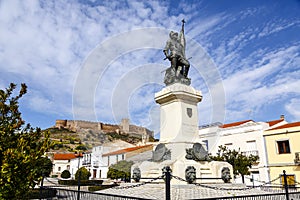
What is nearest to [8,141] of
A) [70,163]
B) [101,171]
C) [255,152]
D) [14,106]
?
[14,106]

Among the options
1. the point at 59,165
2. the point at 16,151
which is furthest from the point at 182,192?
Answer: the point at 59,165

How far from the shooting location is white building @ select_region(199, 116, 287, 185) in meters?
23.5

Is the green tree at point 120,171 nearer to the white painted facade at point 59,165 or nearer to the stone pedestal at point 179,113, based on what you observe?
the stone pedestal at point 179,113

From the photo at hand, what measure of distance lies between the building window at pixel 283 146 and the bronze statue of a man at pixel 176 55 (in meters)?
14.8

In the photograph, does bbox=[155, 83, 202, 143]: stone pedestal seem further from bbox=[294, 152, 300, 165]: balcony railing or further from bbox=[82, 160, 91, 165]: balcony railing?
bbox=[82, 160, 91, 165]: balcony railing

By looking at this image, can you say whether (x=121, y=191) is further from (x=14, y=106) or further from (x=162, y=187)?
(x=14, y=106)

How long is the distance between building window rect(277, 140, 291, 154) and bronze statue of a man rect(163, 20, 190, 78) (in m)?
14.8

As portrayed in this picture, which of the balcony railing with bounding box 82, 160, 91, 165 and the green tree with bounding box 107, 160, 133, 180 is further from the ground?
the balcony railing with bounding box 82, 160, 91, 165

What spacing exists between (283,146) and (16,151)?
2264 centimetres

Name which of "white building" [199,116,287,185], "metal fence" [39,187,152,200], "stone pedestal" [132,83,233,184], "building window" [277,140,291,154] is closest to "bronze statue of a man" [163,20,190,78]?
"stone pedestal" [132,83,233,184]

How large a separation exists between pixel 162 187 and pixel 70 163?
58684 mm

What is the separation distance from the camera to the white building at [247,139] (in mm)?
23484

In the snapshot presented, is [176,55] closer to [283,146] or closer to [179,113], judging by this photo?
[179,113]

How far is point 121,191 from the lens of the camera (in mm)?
9234
